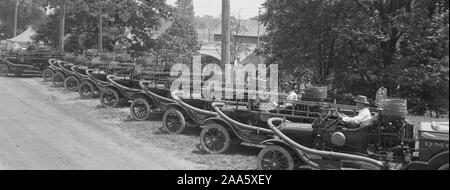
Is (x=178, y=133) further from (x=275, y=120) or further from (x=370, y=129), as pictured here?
(x=370, y=129)

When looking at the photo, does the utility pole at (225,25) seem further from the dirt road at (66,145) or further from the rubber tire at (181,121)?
the dirt road at (66,145)

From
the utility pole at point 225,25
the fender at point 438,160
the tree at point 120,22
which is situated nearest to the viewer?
the fender at point 438,160

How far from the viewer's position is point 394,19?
14773 mm

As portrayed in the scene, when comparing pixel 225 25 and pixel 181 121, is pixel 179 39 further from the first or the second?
pixel 181 121

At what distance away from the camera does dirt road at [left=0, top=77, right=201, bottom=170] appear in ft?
28.8

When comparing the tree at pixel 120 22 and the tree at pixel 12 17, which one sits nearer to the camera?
the tree at pixel 120 22

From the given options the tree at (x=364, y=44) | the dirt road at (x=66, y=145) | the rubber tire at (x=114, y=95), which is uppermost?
the tree at (x=364, y=44)

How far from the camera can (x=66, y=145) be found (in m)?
10.2

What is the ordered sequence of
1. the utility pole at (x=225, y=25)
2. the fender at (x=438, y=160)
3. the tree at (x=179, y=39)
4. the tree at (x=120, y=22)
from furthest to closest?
the tree at (x=120, y=22), the tree at (x=179, y=39), the utility pole at (x=225, y=25), the fender at (x=438, y=160)

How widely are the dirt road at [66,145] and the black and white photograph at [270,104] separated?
35 millimetres

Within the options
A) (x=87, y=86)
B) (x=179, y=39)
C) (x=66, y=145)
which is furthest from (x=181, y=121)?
(x=179, y=39)

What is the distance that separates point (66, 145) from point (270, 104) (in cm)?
435

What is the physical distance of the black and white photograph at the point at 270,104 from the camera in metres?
8.24

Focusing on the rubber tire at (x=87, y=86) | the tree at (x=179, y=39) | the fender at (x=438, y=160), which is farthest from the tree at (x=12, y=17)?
the fender at (x=438, y=160)
